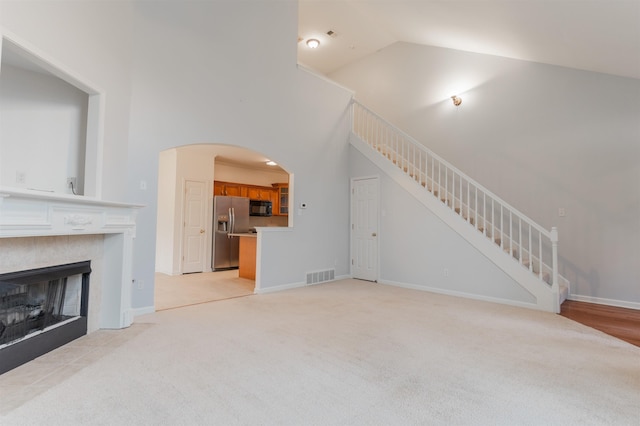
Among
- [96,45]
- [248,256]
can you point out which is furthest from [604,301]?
[96,45]

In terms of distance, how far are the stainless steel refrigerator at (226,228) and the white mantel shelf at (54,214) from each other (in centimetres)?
395

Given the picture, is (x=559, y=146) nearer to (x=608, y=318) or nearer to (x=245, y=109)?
(x=608, y=318)

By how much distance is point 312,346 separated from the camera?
273cm

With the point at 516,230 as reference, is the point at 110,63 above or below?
above

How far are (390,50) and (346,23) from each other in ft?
4.30

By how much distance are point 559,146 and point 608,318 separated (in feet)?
8.32

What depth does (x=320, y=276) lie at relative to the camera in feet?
18.6

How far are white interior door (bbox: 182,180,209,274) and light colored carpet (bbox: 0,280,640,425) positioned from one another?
129 inches

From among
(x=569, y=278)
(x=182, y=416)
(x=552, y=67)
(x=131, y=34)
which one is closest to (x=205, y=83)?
(x=131, y=34)

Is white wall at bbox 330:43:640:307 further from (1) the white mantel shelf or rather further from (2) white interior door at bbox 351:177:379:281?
(1) the white mantel shelf

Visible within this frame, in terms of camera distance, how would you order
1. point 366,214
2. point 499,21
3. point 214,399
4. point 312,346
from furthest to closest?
point 366,214
point 499,21
point 312,346
point 214,399

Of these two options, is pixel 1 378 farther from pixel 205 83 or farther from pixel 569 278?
pixel 569 278

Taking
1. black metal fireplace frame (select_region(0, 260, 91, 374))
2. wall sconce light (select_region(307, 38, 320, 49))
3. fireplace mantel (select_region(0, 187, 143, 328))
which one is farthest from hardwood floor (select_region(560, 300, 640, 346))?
wall sconce light (select_region(307, 38, 320, 49))

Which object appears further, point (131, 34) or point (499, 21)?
point (499, 21)
